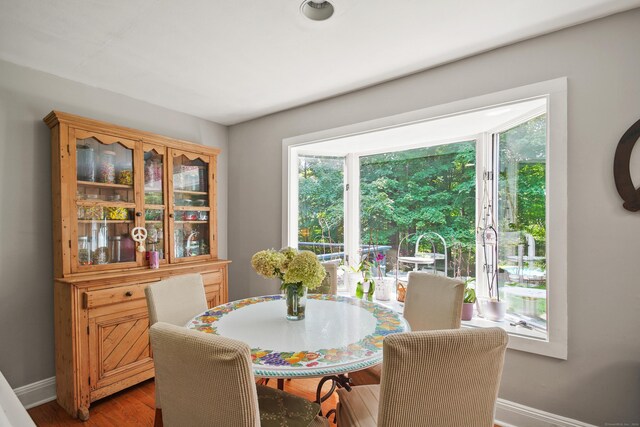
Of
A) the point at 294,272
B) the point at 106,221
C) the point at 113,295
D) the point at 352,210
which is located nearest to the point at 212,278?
the point at 113,295

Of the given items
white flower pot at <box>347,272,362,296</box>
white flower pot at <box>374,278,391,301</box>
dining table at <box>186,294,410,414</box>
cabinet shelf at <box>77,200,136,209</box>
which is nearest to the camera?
dining table at <box>186,294,410,414</box>

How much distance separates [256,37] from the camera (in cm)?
185

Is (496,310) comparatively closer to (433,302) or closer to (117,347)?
(433,302)

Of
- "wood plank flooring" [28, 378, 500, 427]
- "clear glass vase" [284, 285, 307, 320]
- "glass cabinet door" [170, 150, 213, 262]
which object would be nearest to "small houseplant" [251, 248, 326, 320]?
"clear glass vase" [284, 285, 307, 320]

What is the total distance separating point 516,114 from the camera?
2184 millimetres

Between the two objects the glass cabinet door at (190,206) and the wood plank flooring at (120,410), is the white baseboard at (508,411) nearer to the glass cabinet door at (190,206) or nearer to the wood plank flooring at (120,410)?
the wood plank flooring at (120,410)

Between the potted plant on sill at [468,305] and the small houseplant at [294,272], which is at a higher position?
the small houseplant at [294,272]

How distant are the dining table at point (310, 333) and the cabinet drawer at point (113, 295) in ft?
3.06

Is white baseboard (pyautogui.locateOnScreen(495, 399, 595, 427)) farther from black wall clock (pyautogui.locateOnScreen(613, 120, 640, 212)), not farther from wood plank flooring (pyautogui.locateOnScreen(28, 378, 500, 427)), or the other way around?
black wall clock (pyautogui.locateOnScreen(613, 120, 640, 212))

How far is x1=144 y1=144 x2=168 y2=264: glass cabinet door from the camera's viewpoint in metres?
2.67

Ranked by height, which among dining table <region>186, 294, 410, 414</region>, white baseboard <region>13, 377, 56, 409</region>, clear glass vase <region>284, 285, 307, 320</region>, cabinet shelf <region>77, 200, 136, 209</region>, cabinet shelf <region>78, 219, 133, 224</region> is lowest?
white baseboard <region>13, 377, 56, 409</region>

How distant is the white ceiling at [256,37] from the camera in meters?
1.60

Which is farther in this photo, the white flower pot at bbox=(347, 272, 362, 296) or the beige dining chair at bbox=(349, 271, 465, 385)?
the white flower pot at bbox=(347, 272, 362, 296)

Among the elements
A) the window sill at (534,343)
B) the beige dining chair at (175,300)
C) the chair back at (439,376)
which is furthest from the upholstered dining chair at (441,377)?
the beige dining chair at (175,300)
